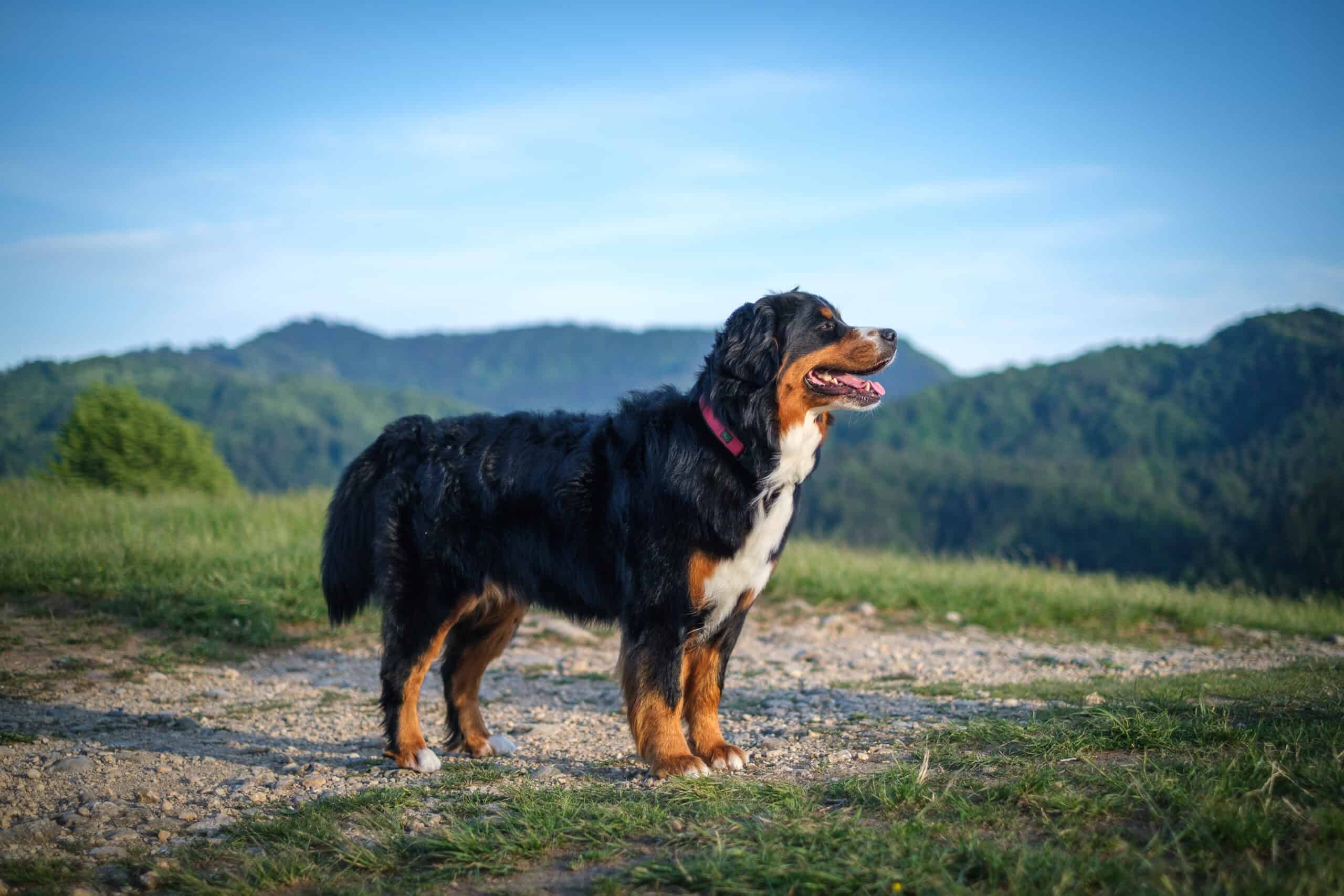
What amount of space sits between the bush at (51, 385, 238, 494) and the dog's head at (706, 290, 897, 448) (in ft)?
81.3

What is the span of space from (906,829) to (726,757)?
5.01 ft

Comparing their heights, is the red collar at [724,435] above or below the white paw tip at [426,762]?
above

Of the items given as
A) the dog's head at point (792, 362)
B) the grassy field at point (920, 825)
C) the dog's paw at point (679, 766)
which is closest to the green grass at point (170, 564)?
the grassy field at point (920, 825)

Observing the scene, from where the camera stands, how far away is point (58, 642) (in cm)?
766

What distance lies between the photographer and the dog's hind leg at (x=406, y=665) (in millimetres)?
5305

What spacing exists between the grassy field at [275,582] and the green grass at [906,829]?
5.07m

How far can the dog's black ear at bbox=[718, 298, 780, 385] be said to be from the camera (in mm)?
4777

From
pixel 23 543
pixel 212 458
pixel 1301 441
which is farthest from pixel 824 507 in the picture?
pixel 23 543

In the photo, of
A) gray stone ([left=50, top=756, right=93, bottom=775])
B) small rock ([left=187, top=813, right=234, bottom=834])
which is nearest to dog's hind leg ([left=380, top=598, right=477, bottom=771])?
small rock ([left=187, top=813, right=234, bottom=834])

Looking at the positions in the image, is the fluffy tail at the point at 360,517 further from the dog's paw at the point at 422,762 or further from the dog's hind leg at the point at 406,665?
the dog's paw at the point at 422,762

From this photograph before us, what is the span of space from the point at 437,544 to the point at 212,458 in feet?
96.6

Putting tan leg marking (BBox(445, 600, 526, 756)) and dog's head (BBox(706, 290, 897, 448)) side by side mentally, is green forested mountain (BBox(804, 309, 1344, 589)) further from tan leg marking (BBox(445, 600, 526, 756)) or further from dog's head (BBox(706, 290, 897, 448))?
tan leg marking (BBox(445, 600, 526, 756))

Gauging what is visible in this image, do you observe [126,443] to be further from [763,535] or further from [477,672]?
[763,535]

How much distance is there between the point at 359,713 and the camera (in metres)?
6.66
